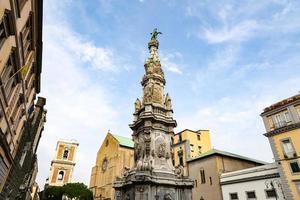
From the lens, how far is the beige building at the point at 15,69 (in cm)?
1067

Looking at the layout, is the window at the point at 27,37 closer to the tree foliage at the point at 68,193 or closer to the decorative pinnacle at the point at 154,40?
the decorative pinnacle at the point at 154,40

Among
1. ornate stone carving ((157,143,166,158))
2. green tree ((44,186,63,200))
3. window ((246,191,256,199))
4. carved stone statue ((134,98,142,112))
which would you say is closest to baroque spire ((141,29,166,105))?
carved stone statue ((134,98,142,112))

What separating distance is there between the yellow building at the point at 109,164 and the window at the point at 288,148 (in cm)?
2863

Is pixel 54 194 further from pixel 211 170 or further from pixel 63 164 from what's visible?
pixel 211 170

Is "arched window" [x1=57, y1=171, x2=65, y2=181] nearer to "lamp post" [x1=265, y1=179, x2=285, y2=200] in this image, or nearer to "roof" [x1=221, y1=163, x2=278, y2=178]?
"roof" [x1=221, y1=163, x2=278, y2=178]

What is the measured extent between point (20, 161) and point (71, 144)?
150ft

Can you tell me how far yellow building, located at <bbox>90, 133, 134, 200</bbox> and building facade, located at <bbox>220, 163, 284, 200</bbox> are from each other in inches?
813

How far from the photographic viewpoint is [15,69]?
43.4 feet

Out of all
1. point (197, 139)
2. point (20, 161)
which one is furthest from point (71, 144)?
point (20, 161)

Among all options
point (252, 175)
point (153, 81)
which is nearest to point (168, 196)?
point (153, 81)

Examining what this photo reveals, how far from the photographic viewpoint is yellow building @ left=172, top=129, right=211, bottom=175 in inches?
1582

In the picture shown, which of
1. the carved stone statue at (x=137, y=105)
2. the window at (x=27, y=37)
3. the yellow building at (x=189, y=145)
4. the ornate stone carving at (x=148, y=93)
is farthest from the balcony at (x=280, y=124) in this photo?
the window at (x=27, y=37)

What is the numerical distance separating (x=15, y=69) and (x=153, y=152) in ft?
35.9

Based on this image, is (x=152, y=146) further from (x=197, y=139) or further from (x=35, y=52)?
(x=197, y=139)
